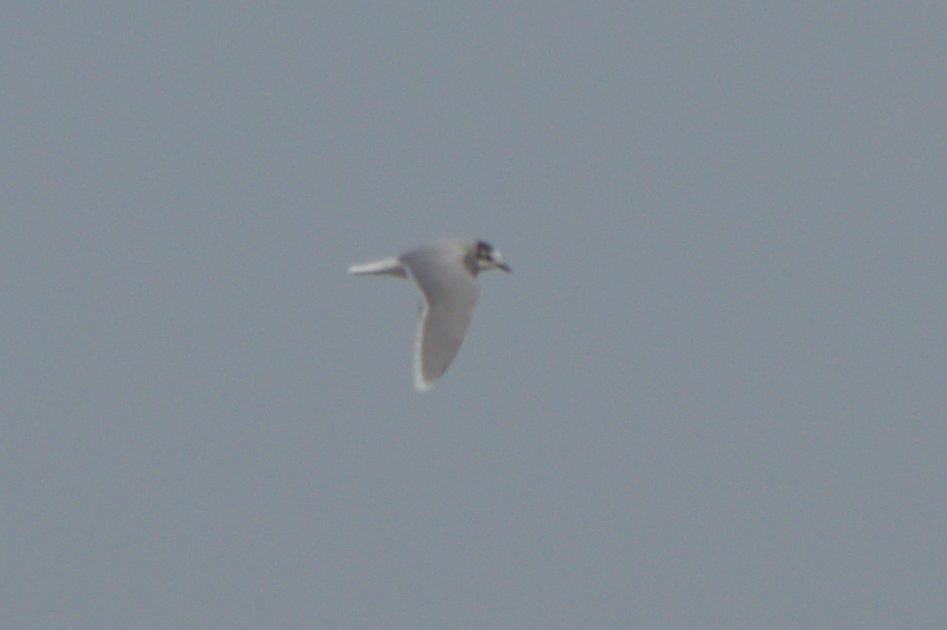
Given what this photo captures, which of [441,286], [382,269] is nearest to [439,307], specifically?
[441,286]

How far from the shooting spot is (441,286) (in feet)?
47.3

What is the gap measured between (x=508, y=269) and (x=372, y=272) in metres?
2.23

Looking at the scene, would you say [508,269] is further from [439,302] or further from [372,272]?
[439,302]

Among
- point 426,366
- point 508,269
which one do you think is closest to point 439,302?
point 426,366

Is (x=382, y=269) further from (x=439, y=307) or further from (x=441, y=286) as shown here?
(x=439, y=307)

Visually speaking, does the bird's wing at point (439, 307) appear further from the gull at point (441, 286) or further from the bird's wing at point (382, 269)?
the bird's wing at point (382, 269)

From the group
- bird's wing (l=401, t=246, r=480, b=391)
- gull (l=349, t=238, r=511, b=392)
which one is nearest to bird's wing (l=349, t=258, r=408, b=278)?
gull (l=349, t=238, r=511, b=392)

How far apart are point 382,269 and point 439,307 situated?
2768 millimetres

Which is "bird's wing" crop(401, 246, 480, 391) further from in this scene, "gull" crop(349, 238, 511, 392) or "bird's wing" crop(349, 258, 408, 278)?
"bird's wing" crop(349, 258, 408, 278)

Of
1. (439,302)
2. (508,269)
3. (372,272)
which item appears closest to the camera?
(439,302)

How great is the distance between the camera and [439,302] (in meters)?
14.0

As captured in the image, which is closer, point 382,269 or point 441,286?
point 441,286

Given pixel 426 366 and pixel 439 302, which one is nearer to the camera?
pixel 426 366

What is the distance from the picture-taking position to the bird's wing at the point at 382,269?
16.4 m
